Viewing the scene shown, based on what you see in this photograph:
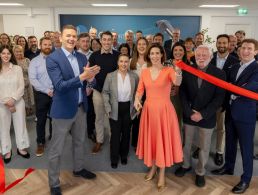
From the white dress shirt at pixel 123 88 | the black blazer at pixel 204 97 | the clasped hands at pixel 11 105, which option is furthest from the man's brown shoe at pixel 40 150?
the black blazer at pixel 204 97

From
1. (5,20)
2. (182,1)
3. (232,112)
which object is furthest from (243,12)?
(5,20)

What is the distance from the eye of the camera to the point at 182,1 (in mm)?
9219

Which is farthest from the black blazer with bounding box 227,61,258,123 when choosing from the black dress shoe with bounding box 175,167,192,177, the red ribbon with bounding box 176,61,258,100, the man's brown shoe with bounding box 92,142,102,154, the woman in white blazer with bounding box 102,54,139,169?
the man's brown shoe with bounding box 92,142,102,154

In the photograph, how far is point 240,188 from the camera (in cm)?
284

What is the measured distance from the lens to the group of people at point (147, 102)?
2.63 meters

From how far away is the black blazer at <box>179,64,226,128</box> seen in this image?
274cm

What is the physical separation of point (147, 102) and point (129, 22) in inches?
380

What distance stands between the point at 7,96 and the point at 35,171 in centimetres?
106

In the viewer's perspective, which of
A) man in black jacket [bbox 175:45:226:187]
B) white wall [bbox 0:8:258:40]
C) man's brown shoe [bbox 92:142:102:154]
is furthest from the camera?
white wall [bbox 0:8:258:40]

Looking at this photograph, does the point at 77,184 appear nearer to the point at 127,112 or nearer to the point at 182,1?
the point at 127,112

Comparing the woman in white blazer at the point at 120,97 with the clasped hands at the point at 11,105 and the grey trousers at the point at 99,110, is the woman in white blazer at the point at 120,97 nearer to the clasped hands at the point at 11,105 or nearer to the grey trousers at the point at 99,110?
the grey trousers at the point at 99,110

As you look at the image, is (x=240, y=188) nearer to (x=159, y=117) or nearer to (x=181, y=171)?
(x=181, y=171)

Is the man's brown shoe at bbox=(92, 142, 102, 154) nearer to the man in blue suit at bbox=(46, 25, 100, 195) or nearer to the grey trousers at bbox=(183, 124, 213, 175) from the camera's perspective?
the man in blue suit at bbox=(46, 25, 100, 195)

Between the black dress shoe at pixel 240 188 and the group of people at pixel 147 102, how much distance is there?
0.01m
